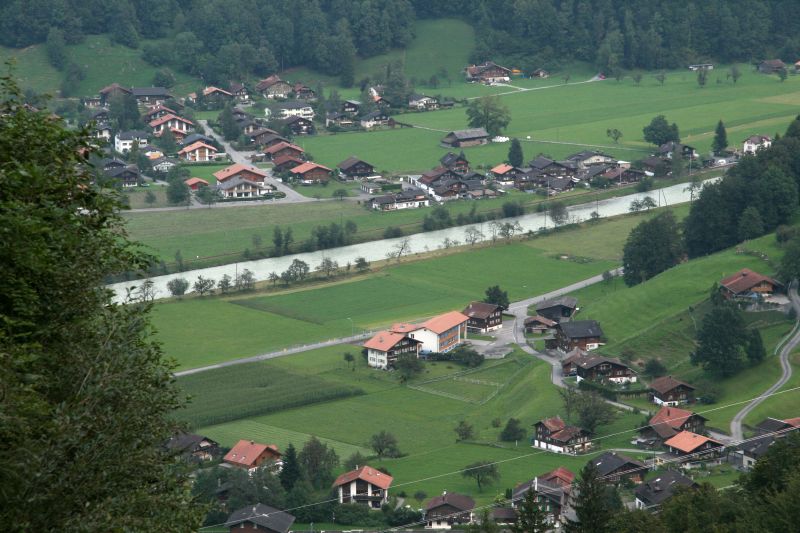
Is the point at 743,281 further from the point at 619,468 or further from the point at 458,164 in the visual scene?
the point at 458,164

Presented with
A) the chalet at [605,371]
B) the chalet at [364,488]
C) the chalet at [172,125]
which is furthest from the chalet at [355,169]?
the chalet at [364,488]

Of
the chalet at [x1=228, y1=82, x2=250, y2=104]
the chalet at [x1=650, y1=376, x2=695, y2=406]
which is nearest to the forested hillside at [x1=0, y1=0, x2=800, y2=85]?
the chalet at [x1=228, y1=82, x2=250, y2=104]

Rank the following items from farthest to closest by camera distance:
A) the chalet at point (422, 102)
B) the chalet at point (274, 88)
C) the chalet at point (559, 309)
→ 1. the chalet at point (274, 88)
2. the chalet at point (422, 102)
3. the chalet at point (559, 309)

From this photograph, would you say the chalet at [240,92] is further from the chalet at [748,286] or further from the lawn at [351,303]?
the chalet at [748,286]

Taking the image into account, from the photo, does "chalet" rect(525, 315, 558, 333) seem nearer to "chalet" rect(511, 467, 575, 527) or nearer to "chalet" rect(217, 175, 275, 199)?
"chalet" rect(511, 467, 575, 527)

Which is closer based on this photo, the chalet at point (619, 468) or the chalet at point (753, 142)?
the chalet at point (619, 468)

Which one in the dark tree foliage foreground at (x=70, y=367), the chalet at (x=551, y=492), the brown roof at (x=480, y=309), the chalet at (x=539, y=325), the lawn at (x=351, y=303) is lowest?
the lawn at (x=351, y=303)

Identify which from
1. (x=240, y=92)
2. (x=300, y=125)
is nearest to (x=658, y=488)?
(x=300, y=125)
